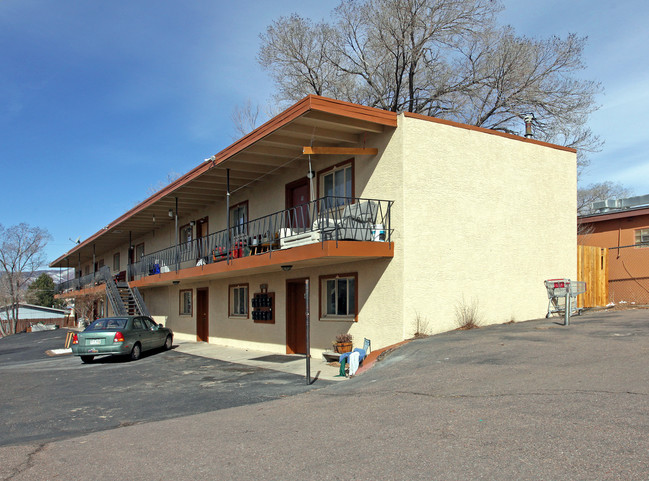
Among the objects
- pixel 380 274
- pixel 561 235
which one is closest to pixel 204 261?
pixel 380 274

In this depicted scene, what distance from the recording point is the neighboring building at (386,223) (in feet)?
41.3

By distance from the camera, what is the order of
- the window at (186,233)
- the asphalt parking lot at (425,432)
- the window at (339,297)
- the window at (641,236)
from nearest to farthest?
the asphalt parking lot at (425,432), the window at (339,297), the window at (641,236), the window at (186,233)

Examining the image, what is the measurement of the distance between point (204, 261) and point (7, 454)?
13.8m

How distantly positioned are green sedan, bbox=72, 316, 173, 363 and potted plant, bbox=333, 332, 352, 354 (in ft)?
22.5

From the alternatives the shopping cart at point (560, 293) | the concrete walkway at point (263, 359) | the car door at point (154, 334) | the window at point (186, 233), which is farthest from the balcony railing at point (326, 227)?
the window at point (186, 233)

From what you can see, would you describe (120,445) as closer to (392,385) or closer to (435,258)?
(392,385)

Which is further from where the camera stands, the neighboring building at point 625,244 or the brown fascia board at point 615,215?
the brown fascia board at point 615,215

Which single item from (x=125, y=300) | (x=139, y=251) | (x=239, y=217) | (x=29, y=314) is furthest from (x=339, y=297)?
(x=29, y=314)

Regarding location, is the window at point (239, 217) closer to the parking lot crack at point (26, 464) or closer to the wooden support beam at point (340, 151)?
the wooden support beam at point (340, 151)

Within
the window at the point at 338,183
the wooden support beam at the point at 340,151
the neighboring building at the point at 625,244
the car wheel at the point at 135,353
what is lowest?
the car wheel at the point at 135,353

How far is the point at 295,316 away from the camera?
16.6 meters

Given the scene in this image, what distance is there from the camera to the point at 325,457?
527 centimetres

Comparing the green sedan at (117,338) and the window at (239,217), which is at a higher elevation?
the window at (239,217)

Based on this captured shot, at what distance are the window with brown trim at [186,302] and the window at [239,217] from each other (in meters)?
5.28
